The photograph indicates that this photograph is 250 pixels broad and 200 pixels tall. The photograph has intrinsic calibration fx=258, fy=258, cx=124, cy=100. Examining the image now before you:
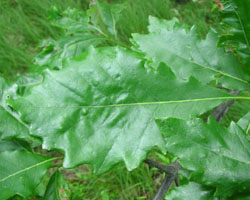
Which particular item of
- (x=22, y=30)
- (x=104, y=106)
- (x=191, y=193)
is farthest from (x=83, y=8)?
(x=191, y=193)

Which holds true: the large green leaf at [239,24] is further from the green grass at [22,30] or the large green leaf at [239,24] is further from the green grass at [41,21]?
the green grass at [22,30]

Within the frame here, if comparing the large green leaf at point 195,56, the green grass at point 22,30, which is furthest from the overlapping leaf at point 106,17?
the green grass at point 22,30

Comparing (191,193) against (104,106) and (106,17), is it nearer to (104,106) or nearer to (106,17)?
(104,106)

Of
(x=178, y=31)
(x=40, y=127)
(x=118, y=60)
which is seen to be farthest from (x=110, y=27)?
(x=40, y=127)

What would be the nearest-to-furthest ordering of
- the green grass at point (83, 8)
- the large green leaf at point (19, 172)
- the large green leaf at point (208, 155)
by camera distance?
the large green leaf at point (208, 155) < the large green leaf at point (19, 172) < the green grass at point (83, 8)

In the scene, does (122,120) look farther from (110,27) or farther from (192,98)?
(110,27)

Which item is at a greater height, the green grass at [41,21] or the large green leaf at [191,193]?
the large green leaf at [191,193]
